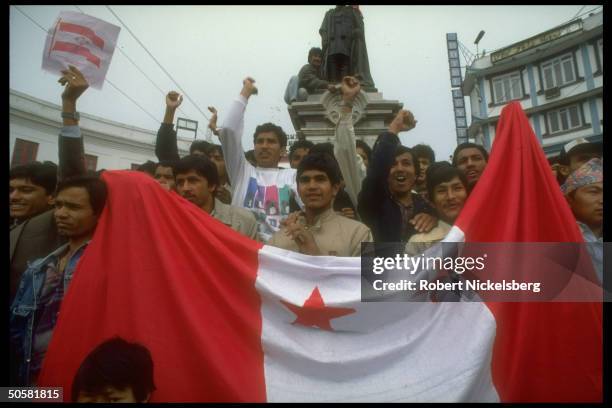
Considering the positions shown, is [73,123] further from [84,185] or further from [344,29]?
[344,29]

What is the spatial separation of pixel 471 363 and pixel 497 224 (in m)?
0.72

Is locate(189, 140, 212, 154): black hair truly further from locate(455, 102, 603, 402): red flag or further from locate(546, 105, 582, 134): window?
locate(546, 105, 582, 134): window

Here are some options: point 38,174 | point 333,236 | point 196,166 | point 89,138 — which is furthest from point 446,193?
point 89,138

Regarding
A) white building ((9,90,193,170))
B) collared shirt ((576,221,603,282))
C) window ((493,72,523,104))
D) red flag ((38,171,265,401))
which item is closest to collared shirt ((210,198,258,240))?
red flag ((38,171,265,401))

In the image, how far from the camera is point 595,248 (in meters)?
2.11

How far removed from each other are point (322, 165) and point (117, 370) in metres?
1.48

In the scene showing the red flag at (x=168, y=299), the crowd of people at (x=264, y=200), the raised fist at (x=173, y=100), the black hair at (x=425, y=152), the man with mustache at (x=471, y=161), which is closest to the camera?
the red flag at (x=168, y=299)

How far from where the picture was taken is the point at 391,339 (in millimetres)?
2018

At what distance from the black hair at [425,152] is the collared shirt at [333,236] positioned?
1.86m

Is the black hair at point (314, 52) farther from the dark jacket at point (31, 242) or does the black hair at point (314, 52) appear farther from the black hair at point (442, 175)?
the dark jacket at point (31, 242)

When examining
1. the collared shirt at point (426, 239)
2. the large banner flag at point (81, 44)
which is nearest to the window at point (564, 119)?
the collared shirt at point (426, 239)

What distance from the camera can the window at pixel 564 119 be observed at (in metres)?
22.3

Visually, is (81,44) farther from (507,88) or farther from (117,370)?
(507,88)

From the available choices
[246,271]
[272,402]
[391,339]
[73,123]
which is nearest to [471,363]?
[391,339]
